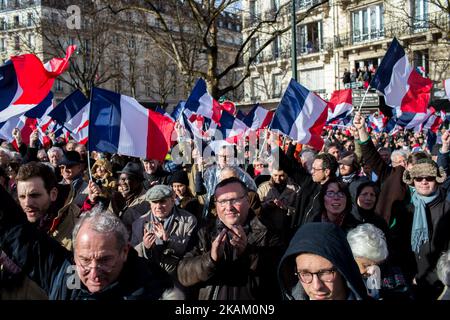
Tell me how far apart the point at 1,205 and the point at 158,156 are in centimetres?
312

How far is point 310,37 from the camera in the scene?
41.2m

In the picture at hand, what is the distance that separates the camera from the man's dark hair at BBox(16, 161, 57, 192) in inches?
133

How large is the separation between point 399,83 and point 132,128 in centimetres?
427

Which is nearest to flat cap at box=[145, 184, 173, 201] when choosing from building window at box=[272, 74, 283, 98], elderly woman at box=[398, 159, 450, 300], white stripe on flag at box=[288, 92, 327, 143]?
elderly woman at box=[398, 159, 450, 300]

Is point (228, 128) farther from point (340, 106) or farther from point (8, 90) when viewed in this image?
point (8, 90)

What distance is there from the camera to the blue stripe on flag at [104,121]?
5.33 m

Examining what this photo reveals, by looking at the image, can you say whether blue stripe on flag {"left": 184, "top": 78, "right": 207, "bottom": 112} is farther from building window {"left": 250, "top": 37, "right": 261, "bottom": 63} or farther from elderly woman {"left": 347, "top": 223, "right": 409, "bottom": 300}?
building window {"left": 250, "top": 37, "right": 261, "bottom": 63}

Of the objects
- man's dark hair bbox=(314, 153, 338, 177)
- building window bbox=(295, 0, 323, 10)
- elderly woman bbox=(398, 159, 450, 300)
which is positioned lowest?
elderly woman bbox=(398, 159, 450, 300)

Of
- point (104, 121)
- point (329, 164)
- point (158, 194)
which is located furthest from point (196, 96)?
point (158, 194)

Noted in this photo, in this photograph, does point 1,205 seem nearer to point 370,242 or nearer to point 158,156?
point 370,242

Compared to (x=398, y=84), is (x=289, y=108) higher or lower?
lower

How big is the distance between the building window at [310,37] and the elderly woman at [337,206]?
36.9 meters

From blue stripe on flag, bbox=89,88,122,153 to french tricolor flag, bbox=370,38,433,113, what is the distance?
Answer: 372cm
